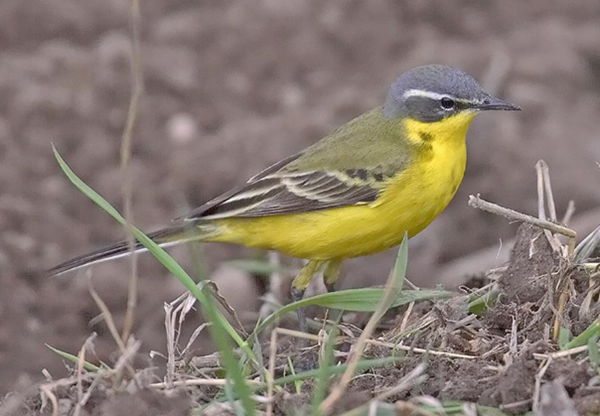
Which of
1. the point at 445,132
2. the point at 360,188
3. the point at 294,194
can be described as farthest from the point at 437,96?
the point at 294,194

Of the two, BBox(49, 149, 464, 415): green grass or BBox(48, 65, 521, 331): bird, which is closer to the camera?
BBox(49, 149, 464, 415): green grass

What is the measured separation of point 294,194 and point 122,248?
3.21 feet

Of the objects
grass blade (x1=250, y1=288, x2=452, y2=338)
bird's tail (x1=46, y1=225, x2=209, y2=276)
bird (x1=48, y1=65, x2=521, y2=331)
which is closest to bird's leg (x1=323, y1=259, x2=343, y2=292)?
bird (x1=48, y1=65, x2=521, y2=331)

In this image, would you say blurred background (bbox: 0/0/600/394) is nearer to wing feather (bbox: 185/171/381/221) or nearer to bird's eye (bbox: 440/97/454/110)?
wing feather (bbox: 185/171/381/221)

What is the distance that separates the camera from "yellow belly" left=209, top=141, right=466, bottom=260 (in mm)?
5891

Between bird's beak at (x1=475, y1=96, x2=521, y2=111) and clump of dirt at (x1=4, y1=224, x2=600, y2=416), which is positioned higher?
bird's beak at (x1=475, y1=96, x2=521, y2=111)

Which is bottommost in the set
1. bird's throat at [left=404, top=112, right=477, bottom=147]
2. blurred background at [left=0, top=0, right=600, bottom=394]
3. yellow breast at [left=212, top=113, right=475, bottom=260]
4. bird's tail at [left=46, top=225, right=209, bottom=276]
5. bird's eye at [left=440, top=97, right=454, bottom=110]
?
blurred background at [left=0, top=0, right=600, bottom=394]

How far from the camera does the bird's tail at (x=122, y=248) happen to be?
6.10 m

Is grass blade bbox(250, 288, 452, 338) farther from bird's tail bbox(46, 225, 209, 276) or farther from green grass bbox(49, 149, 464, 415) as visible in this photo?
bird's tail bbox(46, 225, 209, 276)

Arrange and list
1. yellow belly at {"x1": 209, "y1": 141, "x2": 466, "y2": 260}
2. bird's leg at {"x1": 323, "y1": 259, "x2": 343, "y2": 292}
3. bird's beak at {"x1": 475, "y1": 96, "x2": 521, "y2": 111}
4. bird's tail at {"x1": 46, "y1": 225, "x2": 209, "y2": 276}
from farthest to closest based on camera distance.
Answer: bird's leg at {"x1": 323, "y1": 259, "x2": 343, "y2": 292}
bird's tail at {"x1": 46, "y1": 225, "x2": 209, "y2": 276}
bird's beak at {"x1": 475, "y1": 96, "x2": 521, "y2": 111}
yellow belly at {"x1": 209, "y1": 141, "x2": 466, "y2": 260}

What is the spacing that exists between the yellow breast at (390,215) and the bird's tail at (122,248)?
0.30 metres

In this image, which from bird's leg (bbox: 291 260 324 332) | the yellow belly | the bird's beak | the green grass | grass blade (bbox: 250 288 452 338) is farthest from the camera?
bird's leg (bbox: 291 260 324 332)

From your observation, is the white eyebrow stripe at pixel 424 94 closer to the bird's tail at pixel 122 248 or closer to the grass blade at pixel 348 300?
the bird's tail at pixel 122 248

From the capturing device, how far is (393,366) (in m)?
4.59
